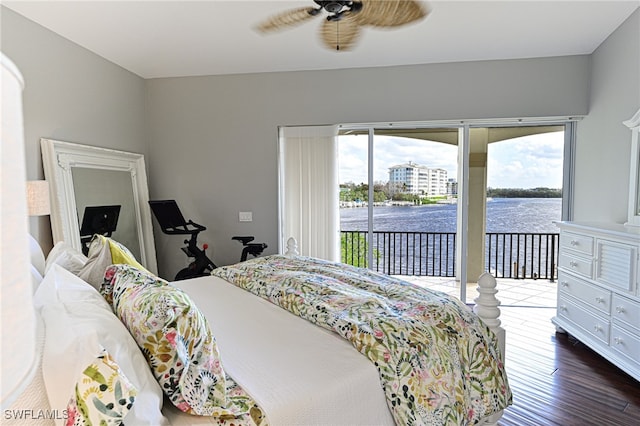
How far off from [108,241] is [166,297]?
35.1 inches

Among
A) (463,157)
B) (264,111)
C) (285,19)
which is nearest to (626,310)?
(463,157)

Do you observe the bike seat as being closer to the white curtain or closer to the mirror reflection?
the white curtain

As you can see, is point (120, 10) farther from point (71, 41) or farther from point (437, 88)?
point (437, 88)

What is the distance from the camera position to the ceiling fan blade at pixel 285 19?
7.43 ft

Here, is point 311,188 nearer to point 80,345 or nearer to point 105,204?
point 105,204

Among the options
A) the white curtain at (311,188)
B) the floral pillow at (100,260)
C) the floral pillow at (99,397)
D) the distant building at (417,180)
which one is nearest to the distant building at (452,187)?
the distant building at (417,180)

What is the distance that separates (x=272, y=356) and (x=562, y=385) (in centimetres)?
218

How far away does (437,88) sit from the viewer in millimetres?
3955

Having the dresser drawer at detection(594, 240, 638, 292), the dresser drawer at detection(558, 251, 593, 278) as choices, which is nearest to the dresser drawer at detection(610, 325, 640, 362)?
the dresser drawer at detection(594, 240, 638, 292)

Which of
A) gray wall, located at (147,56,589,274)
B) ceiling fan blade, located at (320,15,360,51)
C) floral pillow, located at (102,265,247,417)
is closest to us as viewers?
floral pillow, located at (102,265,247,417)

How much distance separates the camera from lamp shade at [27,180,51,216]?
98.2 inches

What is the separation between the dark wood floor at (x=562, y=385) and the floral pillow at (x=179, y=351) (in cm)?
175

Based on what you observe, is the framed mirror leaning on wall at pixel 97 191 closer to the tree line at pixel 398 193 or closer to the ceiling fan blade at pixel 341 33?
the tree line at pixel 398 193

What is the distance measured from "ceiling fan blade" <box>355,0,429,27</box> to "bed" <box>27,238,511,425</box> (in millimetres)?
1625
